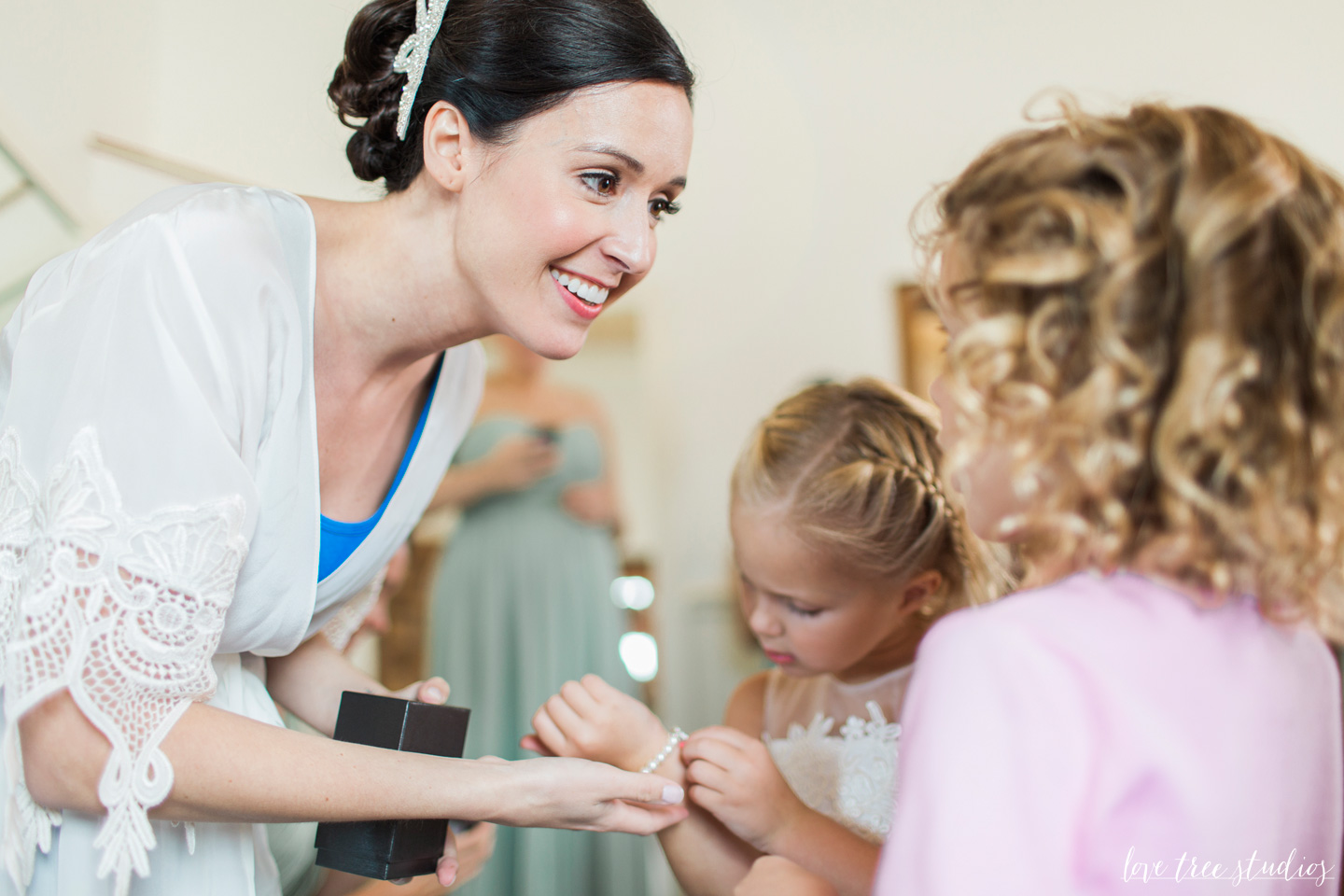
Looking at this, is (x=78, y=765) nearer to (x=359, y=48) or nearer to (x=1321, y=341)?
(x=359, y=48)

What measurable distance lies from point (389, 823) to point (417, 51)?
31.8 inches

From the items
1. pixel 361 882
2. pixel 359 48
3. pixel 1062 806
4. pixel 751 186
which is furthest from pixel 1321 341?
pixel 751 186

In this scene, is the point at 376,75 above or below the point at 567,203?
above

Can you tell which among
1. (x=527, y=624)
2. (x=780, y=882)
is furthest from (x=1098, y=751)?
(x=527, y=624)

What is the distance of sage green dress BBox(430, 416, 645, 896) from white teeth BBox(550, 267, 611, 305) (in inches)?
60.4

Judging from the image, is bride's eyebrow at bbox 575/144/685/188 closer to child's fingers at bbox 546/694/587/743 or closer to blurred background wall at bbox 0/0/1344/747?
child's fingers at bbox 546/694/587/743

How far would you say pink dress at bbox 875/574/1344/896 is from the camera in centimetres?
61

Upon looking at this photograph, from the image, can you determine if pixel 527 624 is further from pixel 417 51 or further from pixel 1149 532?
pixel 1149 532

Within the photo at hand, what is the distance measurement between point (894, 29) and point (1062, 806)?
9.92 feet

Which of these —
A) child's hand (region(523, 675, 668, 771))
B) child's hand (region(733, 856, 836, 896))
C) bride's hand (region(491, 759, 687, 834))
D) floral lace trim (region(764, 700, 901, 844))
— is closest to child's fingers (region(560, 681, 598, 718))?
child's hand (region(523, 675, 668, 771))

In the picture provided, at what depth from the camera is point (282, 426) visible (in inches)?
37.6

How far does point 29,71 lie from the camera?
76.7 inches

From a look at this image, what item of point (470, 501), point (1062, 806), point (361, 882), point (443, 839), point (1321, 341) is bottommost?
point (470, 501)

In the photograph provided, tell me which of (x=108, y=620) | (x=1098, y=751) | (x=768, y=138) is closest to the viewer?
(x=1098, y=751)
